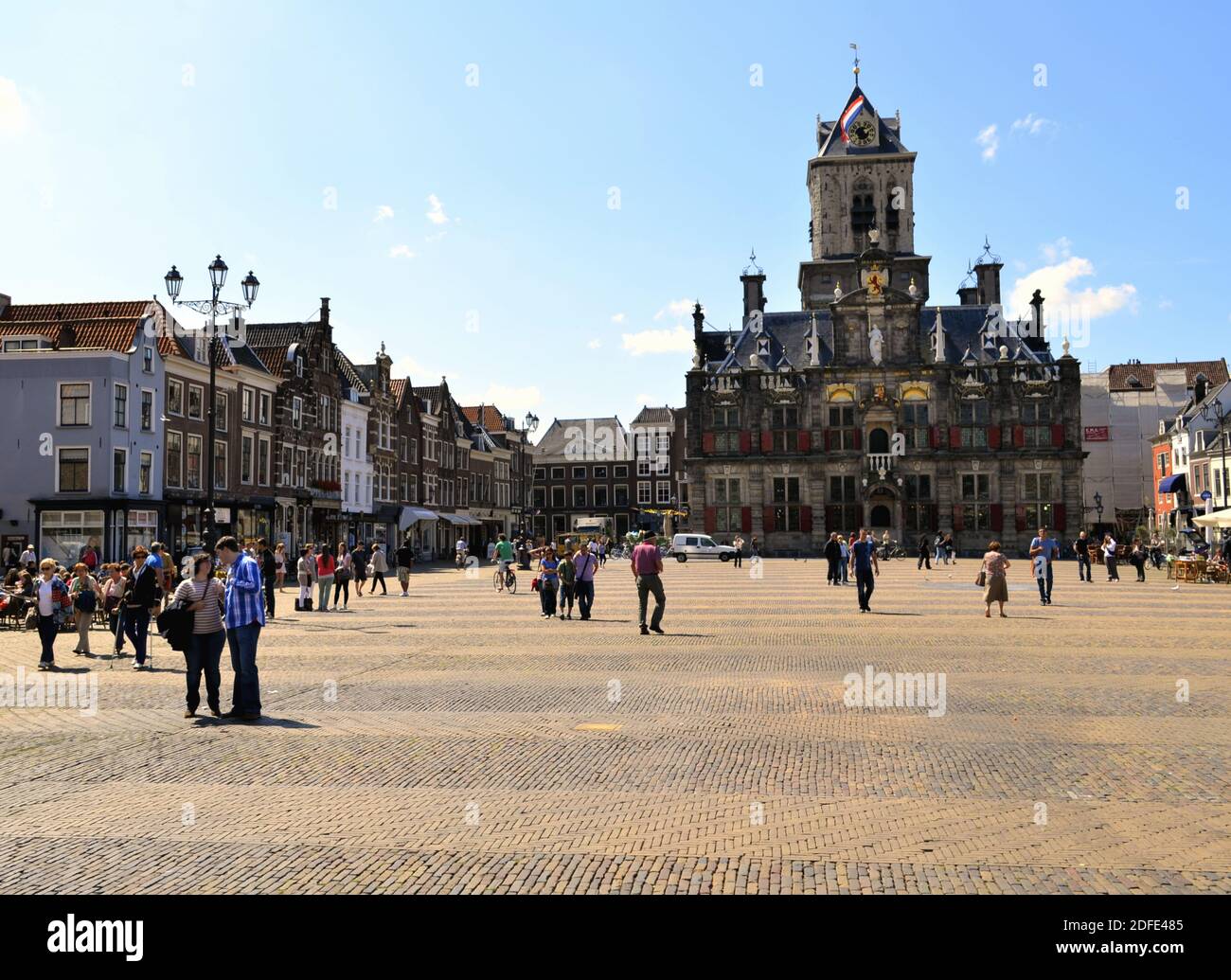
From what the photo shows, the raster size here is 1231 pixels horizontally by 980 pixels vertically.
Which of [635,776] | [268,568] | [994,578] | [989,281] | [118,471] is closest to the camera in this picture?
[635,776]

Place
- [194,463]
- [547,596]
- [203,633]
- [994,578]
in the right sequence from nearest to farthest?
[203,633] < [994,578] < [547,596] < [194,463]

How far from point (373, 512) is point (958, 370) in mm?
38710

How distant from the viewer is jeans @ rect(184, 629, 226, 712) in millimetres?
10234

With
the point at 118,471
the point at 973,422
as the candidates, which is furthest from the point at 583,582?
the point at 973,422

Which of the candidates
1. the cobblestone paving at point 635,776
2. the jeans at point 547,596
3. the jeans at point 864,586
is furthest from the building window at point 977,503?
Result: the cobblestone paving at point 635,776

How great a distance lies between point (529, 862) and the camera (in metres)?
5.56

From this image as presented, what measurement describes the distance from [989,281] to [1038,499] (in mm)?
20289

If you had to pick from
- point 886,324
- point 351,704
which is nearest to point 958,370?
point 886,324

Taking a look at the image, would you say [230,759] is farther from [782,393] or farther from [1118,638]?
[782,393]

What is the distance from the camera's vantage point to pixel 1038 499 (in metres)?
66.8

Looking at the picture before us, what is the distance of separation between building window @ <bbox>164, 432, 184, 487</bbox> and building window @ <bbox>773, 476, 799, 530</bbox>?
131 ft

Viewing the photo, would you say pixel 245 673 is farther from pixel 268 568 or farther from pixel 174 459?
pixel 174 459

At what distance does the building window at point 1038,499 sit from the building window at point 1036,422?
88.3 inches

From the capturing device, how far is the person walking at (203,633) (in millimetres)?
10250
